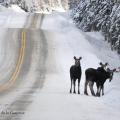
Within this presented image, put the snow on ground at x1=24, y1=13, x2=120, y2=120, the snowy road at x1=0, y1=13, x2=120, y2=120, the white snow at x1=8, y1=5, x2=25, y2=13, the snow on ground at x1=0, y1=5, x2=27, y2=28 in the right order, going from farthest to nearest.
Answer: the white snow at x1=8, y1=5, x2=25, y2=13 < the snow on ground at x1=0, y1=5, x2=27, y2=28 < the snowy road at x1=0, y1=13, x2=120, y2=120 < the snow on ground at x1=24, y1=13, x2=120, y2=120

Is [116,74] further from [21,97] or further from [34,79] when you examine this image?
[21,97]

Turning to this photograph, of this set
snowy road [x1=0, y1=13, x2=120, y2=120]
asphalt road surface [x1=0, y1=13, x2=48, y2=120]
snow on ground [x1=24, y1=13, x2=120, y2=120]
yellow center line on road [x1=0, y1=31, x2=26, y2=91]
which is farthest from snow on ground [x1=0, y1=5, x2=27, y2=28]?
yellow center line on road [x1=0, y1=31, x2=26, y2=91]

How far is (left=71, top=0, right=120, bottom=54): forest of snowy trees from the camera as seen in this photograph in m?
40.5

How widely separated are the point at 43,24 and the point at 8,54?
22.2 m

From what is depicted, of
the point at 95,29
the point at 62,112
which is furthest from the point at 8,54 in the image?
the point at 62,112

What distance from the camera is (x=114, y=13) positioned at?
4066 centimetres

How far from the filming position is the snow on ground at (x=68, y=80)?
1407cm

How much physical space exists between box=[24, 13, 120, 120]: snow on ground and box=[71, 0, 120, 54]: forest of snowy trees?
1193 millimetres

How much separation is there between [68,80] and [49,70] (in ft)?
14.5

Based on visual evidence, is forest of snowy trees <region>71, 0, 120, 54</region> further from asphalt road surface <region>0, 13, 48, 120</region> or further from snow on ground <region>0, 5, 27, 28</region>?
snow on ground <region>0, 5, 27, 28</region>

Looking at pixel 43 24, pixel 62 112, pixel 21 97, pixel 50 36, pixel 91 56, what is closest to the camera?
pixel 62 112

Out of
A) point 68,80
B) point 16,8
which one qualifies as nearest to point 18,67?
point 68,80

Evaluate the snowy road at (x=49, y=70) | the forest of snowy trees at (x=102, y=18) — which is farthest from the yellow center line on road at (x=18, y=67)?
the forest of snowy trees at (x=102, y=18)

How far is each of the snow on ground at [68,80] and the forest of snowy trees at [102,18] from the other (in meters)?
1.19
